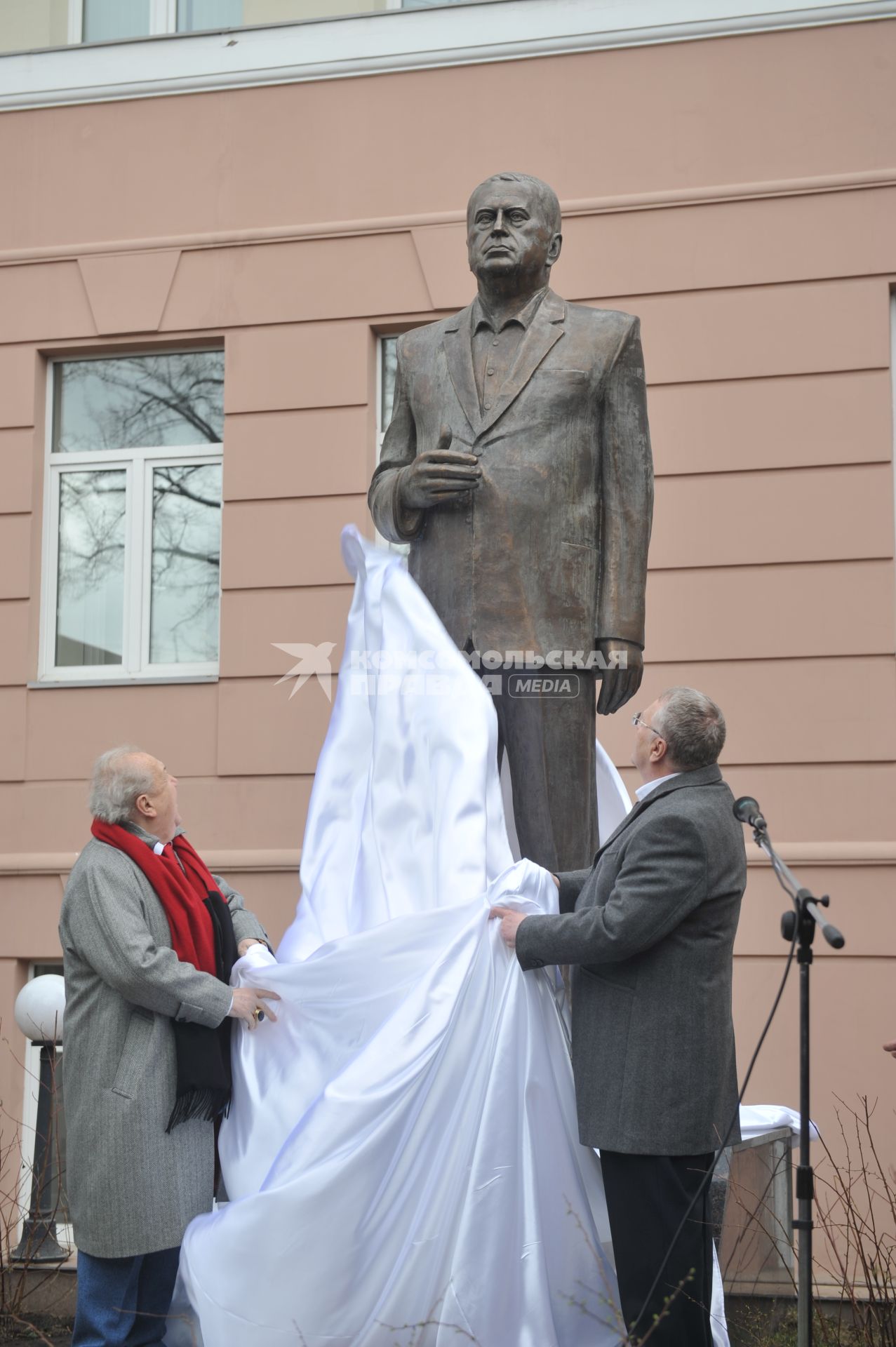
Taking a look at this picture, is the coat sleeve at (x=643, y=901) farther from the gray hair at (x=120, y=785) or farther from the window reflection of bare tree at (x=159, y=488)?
the window reflection of bare tree at (x=159, y=488)

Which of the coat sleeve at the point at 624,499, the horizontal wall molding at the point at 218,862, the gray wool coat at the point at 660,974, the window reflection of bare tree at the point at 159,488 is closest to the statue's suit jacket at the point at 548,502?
the coat sleeve at the point at 624,499

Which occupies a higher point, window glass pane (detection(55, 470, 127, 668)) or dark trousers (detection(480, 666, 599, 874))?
window glass pane (detection(55, 470, 127, 668))

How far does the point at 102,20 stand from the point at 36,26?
0.32 m

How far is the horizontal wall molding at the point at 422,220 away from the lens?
22.9 feet

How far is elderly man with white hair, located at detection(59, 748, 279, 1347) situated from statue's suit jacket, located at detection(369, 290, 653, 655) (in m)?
1.06

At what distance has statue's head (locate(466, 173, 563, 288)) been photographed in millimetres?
4105

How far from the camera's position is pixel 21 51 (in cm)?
793

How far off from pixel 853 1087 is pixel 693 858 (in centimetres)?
366

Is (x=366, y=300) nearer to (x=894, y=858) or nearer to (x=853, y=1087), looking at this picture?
(x=894, y=858)

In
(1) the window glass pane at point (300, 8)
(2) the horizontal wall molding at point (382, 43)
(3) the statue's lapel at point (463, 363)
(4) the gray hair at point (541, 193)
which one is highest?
(1) the window glass pane at point (300, 8)

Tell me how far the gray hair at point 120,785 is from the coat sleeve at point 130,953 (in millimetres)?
147

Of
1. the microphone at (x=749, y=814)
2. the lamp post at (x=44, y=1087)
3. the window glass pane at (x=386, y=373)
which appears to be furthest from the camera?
the window glass pane at (x=386, y=373)

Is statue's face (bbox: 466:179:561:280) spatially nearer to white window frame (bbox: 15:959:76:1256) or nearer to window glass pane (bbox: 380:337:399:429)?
window glass pane (bbox: 380:337:399:429)

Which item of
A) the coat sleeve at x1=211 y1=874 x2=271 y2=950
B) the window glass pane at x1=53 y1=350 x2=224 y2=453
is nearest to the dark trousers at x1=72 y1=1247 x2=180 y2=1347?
the coat sleeve at x1=211 y1=874 x2=271 y2=950
